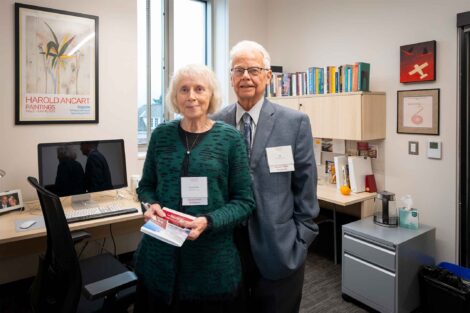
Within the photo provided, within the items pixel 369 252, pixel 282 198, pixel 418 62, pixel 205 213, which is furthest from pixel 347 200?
pixel 205 213

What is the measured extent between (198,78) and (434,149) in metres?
2.20

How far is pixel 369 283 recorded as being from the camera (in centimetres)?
252

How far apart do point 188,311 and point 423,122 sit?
7.83 ft

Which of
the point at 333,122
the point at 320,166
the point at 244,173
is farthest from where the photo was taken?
the point at 320,166

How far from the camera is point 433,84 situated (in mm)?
2742

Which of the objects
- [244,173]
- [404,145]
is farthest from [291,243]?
[404,145]

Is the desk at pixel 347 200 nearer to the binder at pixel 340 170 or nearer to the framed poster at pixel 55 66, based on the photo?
the binder at pixel 340 170

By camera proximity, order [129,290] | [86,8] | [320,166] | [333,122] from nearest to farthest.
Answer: [129,290] < [86,8] < [333,122] < [320,166]

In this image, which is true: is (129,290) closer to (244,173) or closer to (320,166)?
(244,173)

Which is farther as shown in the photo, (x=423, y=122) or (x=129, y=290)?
(x=423, y=122)

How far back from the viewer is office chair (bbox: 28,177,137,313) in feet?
4.93

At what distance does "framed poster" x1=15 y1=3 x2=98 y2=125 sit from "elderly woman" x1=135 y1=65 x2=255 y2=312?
1.89m

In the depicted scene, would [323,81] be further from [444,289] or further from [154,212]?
[154,212]

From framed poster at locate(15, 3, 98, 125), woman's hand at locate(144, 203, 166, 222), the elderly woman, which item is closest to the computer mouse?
framed poster at locate(15, 3, 98, 125)
